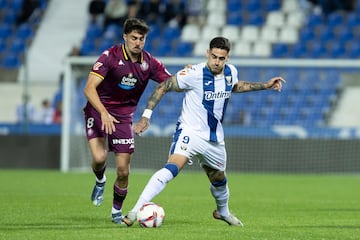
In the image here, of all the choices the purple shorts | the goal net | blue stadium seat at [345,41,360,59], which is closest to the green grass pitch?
the purple shorts

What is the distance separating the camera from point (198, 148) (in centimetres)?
995

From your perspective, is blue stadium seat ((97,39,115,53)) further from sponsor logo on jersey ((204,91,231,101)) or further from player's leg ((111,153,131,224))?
sponsor logo on jersey ((204,91,231,101))

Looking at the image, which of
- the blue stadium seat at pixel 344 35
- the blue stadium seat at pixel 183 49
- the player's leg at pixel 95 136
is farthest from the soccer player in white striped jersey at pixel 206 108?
the blue stadium seat at pixel 183 49

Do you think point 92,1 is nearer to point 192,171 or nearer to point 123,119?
point 192,171

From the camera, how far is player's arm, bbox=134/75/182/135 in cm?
981

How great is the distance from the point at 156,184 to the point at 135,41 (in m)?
1.84

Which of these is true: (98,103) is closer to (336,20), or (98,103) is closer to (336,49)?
(336,49)

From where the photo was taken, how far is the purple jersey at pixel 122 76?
1075 cm

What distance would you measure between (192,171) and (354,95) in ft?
14.6

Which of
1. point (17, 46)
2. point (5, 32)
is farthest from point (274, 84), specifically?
point (5, 32)

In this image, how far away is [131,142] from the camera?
11.0 m

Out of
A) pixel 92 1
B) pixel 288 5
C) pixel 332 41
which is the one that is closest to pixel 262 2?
pixel 288 5

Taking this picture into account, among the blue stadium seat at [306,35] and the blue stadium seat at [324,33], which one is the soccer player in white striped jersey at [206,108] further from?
the blue stadium seat at [306,35]

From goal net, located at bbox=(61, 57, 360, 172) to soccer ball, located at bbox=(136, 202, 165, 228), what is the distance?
13.3 m
